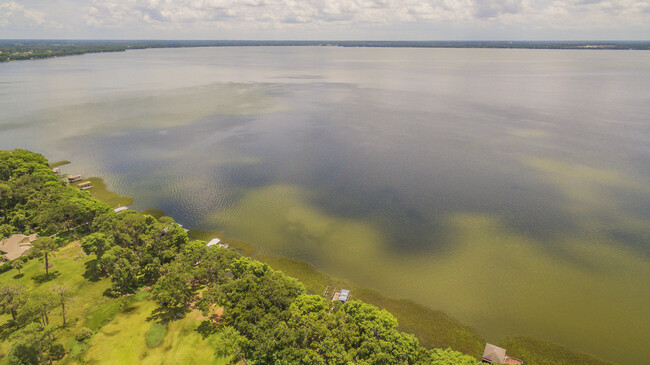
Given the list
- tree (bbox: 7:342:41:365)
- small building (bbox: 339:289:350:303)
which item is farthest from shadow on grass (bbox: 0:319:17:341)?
small building (bbox: 339:289:350:303)

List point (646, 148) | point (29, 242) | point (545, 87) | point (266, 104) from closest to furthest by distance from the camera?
point (29, 242), point (646, 148), point (266, 104), point (545, 87)

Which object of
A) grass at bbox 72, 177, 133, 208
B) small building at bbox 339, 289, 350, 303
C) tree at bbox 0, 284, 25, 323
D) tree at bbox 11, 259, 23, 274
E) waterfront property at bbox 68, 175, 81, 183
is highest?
waterfront property at bbox 68, 175, 81, 183

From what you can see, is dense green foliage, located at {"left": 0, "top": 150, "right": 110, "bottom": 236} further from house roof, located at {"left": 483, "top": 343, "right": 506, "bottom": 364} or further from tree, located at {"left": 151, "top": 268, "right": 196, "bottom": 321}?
house roof, located at {"left": 483, "top": 343, "right": 506, "bottom": 364}

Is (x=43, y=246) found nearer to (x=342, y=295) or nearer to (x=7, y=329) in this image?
(x=7, y=329)

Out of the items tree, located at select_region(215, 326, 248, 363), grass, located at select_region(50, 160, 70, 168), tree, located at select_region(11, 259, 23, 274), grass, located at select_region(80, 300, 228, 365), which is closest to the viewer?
tree, located at select_region(215, 326, 248, 363)

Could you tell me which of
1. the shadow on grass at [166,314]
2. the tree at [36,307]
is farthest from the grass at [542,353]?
the tree at [36,307]

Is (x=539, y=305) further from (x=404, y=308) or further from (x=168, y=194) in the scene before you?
(x=168, y=194)

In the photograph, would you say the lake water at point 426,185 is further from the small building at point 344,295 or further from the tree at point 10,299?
the tree at point 10,299

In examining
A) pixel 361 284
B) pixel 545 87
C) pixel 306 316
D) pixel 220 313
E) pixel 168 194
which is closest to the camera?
pixel 306 316

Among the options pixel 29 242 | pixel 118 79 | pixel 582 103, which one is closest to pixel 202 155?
pixel 29 242
